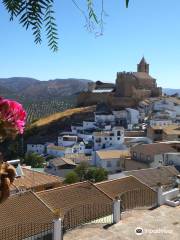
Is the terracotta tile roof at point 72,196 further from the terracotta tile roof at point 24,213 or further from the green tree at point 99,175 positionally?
the green tree at point 99,175

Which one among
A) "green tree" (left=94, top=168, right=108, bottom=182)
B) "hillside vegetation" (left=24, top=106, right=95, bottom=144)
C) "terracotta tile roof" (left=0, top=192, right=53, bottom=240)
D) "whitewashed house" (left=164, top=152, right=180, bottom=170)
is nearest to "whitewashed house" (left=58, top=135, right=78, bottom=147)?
"hillside vegetation" (left=24, top=106, right=95, bottom=144)

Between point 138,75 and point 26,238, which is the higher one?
point 138,75

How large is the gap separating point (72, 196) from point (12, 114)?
12.7m

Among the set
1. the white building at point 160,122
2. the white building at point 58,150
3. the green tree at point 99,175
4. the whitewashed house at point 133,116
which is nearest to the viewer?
the green tree at point 99,175

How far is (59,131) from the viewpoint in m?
58.5

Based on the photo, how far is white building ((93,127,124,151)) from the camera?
155 ft

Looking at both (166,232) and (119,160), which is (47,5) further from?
(119,160)

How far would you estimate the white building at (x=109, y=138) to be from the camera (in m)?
47.3

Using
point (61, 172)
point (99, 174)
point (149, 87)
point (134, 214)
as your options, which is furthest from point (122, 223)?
point (149, 87)

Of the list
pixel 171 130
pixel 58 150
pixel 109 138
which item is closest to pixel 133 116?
pixel 109 138

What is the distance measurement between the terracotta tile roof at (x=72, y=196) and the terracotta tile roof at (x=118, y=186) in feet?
2.84

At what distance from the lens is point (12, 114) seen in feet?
3.74

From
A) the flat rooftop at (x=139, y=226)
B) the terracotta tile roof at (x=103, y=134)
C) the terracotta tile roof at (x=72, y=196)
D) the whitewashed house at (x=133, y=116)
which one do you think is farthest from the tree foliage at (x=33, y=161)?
the flat rooftop at (x=139, y=226)

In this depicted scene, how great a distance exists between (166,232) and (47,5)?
929 cm
